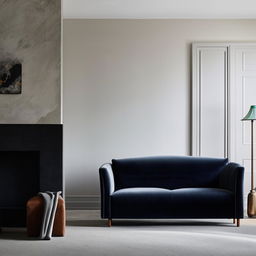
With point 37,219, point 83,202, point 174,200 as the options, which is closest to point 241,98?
point 174,200

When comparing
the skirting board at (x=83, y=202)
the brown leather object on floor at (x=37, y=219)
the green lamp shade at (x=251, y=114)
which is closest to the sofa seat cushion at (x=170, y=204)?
the brown leather object on floor at (x=37, y=219)

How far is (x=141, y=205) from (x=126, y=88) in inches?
82.5

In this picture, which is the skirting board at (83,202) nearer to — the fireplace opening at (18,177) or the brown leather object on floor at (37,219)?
the fireplace opening at (18,177)

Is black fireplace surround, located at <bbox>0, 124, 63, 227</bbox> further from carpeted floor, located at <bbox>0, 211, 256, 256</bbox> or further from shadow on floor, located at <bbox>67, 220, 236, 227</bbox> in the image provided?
shadow on floor, located at <bbox>67, 220, 236, 227</bbox>

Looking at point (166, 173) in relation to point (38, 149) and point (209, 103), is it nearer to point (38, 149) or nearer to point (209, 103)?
point (209, 103)

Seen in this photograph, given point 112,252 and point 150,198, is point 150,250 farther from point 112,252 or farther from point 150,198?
point 150,198

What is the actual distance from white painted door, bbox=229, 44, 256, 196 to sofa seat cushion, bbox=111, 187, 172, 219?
1.87 meters

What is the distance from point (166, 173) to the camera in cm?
700

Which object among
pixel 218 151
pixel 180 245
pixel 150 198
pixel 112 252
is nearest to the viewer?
pixel 112 252

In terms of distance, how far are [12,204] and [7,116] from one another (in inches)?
38.5

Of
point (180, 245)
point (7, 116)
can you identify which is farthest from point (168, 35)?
point (180, 245)

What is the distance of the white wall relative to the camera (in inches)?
309

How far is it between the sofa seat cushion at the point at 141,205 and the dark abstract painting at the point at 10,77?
158cm

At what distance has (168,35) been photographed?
7.89 metres
